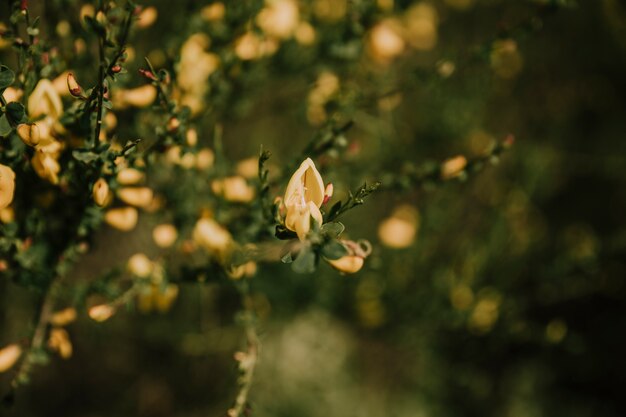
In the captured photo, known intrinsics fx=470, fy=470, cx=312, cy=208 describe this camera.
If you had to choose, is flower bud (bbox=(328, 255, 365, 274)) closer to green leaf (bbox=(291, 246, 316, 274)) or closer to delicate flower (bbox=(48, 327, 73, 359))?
green leaf (bbox=(291, 246, 316, 274))

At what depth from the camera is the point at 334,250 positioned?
1.39 ft

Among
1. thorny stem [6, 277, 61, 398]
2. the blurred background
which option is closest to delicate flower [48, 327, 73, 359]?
thorny stem [6, 277, 61, 398]

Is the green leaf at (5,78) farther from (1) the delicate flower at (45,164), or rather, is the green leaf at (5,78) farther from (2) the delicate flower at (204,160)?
(2) the delicate flower at (204,160)

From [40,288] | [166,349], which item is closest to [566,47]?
[166,349]

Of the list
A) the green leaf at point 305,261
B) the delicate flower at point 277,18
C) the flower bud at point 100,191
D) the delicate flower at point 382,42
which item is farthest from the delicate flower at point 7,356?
the delicate flower at point 382,42

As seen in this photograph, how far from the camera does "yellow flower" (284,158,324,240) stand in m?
0.44

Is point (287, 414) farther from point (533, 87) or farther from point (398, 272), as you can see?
point (533, 87)

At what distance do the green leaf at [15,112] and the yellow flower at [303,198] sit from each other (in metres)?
0.28

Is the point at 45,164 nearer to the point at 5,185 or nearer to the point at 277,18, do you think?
the point at 5,185

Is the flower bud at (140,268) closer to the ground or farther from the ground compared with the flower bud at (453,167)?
closer to the ground

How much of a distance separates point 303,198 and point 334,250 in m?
0.07

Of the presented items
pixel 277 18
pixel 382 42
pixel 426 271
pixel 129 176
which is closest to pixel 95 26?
pixel 129 176

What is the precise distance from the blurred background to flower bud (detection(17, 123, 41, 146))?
378 mm

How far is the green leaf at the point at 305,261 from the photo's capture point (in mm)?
422
